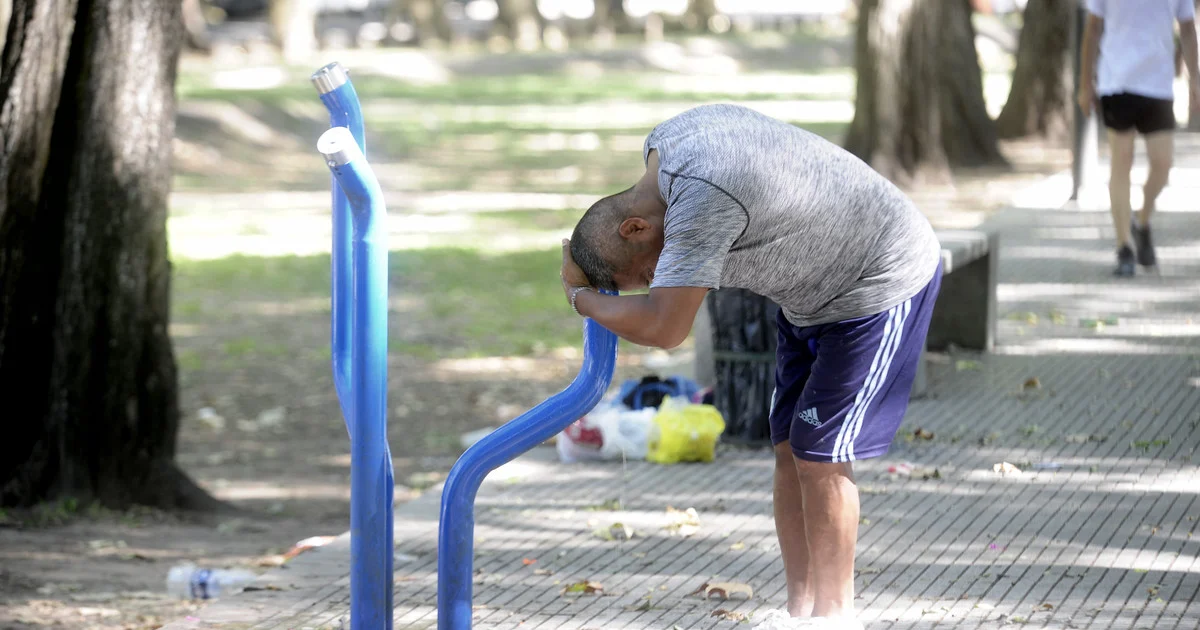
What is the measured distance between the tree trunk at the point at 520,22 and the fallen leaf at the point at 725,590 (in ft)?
132

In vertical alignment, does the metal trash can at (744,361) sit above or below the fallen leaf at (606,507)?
above

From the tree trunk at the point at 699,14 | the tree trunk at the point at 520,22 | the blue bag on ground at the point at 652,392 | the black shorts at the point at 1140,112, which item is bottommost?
the blue bag on ground at the point at 652,392

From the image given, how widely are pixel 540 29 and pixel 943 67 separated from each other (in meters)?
30.7

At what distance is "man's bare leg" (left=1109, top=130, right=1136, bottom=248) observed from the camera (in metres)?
8.26

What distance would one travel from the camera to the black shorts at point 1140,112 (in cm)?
809

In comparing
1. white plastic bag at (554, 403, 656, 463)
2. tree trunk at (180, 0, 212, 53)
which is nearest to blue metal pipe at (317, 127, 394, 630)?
white plastic bag at (554, 403, 656, 463)

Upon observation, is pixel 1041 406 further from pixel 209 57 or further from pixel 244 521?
pixel 209 57

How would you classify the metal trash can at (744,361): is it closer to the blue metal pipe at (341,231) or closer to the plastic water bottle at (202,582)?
the plastic water bottle at (202,582)

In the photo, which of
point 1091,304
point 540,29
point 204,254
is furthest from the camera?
point 540,29

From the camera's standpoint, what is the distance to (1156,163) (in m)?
8.34

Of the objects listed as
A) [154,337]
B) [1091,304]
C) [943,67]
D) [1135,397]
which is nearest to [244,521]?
[154,337]

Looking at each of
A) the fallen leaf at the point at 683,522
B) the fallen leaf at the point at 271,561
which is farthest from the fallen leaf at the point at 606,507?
the fallen leaf at the point at 271,561

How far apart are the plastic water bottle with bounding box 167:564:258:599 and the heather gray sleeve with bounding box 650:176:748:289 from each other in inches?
92.5

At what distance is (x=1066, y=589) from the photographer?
4.20m
